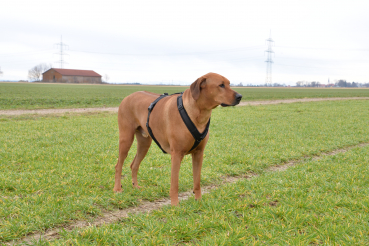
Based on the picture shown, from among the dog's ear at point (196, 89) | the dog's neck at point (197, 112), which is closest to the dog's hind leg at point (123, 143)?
the dog's neck at point (197, 112)

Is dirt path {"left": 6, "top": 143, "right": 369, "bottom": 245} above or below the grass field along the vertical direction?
below

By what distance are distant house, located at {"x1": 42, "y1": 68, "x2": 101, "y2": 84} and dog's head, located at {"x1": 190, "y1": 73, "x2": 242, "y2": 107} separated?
452 feet

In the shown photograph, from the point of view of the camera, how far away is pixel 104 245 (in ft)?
10.2

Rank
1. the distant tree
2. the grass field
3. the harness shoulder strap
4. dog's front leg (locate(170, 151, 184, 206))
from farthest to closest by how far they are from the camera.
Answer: the distant tree → the grass field → dog's front leg (locate(170, 151, 184, 206)) → the harness shoulder strap

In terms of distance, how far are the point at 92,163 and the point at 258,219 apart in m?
4.37

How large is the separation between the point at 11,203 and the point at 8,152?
367 cm

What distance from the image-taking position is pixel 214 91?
3775 mm

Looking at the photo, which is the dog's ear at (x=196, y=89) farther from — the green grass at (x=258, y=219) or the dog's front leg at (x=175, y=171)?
the green grass at (x=258, y=219)

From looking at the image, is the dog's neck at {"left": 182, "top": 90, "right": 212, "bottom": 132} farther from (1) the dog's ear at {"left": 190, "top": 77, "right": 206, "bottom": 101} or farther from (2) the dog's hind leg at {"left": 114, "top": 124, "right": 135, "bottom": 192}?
(2) the dog's hind leg at {"left": 114, "top": 124, "right": 135, "bottom": 192}

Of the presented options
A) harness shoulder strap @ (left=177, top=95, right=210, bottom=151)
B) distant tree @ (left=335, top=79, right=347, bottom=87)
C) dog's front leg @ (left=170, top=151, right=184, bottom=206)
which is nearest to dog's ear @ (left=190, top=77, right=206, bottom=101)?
harness shoulder strap @ (left=177, top=95, right=210, bottom=151)

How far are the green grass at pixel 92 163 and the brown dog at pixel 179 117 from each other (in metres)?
0.84

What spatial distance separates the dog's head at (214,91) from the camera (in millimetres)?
3703

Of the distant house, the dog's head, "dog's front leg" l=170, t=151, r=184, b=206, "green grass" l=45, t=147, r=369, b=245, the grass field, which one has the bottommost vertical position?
"green grass" l=45, t=147, r=369, b=245

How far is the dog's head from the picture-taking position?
3703 mm
